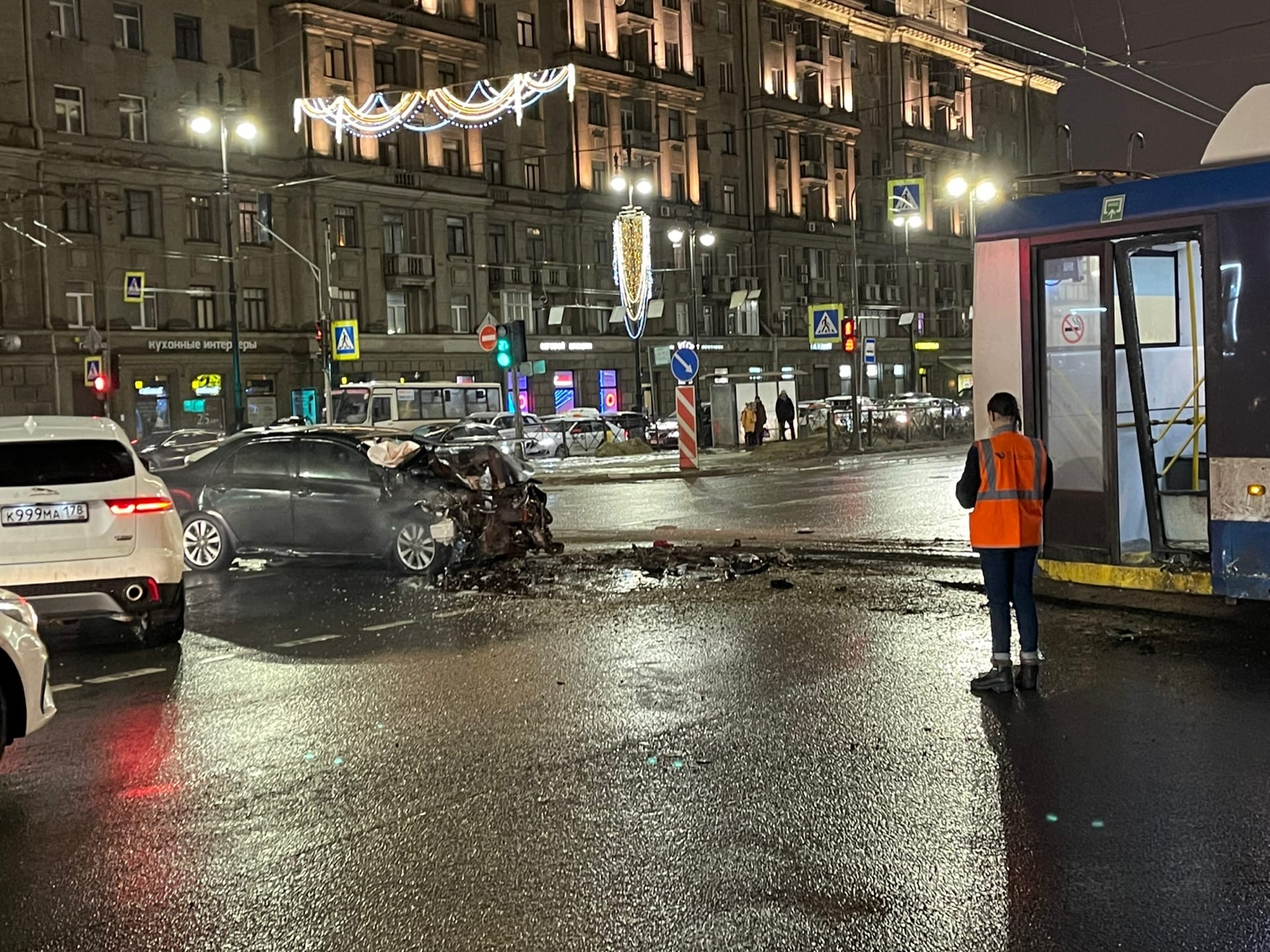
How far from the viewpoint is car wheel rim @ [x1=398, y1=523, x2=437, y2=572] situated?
13.4 meters

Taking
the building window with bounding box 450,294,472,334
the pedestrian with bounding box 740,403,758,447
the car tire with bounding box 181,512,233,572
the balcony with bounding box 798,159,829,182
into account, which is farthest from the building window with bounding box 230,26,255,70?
the car tire with bounding box 181,512,233,572

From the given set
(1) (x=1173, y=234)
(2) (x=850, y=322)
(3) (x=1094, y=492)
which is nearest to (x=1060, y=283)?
(1) (x=1173, y=234)

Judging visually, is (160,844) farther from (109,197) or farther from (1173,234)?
(109,197)

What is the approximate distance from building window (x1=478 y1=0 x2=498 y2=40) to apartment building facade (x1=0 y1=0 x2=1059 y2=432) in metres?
0.12

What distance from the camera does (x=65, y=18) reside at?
45.8m

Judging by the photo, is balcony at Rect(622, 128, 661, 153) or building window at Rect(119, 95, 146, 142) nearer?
building window at Rect(119, 95, 146, 142)

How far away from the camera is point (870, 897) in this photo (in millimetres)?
4508

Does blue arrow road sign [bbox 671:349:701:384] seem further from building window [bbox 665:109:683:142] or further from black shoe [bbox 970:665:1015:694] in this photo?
building window [bbox 665:109:683:142]

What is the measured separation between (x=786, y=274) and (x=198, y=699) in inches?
2651

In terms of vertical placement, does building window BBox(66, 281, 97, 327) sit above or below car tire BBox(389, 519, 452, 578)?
above

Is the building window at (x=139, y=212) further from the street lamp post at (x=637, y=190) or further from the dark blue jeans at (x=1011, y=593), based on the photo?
the dark blue jeans at (x=1011, y=593)

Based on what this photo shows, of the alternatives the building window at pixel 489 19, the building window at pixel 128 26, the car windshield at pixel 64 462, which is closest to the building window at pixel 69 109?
the building window at pixel 128 26

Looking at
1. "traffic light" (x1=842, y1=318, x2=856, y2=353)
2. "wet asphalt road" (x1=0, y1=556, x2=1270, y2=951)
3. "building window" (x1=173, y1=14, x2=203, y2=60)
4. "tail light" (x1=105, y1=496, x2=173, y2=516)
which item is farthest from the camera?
"building window" (x1=173, y1=14, x2=203, y2=60)

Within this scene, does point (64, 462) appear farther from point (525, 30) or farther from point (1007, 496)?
point (525, 30)
